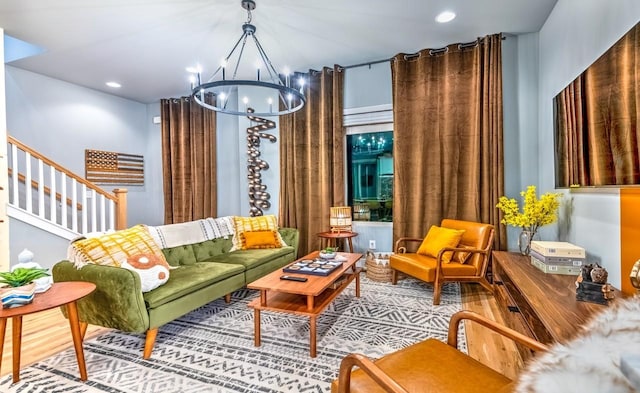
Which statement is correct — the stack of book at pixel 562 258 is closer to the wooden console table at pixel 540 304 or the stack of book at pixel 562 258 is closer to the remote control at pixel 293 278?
the wooden console table at pixel 540 304

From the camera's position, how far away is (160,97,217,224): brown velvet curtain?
5.36 metres

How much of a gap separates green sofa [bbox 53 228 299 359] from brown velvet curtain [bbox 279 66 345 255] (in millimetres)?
1444

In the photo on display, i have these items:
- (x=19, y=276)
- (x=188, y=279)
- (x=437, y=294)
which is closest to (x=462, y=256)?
(x=437, y=294)

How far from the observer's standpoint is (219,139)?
5.41m

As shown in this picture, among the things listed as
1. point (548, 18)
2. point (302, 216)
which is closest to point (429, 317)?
point (302, 216)

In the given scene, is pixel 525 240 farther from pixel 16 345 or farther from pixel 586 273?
pixel 16 345

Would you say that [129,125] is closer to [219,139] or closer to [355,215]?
[219,139]

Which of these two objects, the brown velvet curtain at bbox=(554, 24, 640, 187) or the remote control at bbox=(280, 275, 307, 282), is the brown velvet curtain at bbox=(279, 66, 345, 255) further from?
the brown velvet curtain at bbox=(554, 24, 640, 187)

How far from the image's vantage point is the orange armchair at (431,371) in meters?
1.12

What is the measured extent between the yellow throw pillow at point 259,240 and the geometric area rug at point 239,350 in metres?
0.81

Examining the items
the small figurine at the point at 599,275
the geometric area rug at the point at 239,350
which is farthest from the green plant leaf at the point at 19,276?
the small figurine at the point at 599,275

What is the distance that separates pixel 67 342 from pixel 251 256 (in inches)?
65.1

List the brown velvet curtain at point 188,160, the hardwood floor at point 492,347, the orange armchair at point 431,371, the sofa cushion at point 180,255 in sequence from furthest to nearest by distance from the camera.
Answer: the brown velvet curtain at point 188,160, the sofa cushion at point 180,255, the hardwood floor at point 492,347, the orange armchair at point 431,371

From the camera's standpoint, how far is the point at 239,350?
222cm
